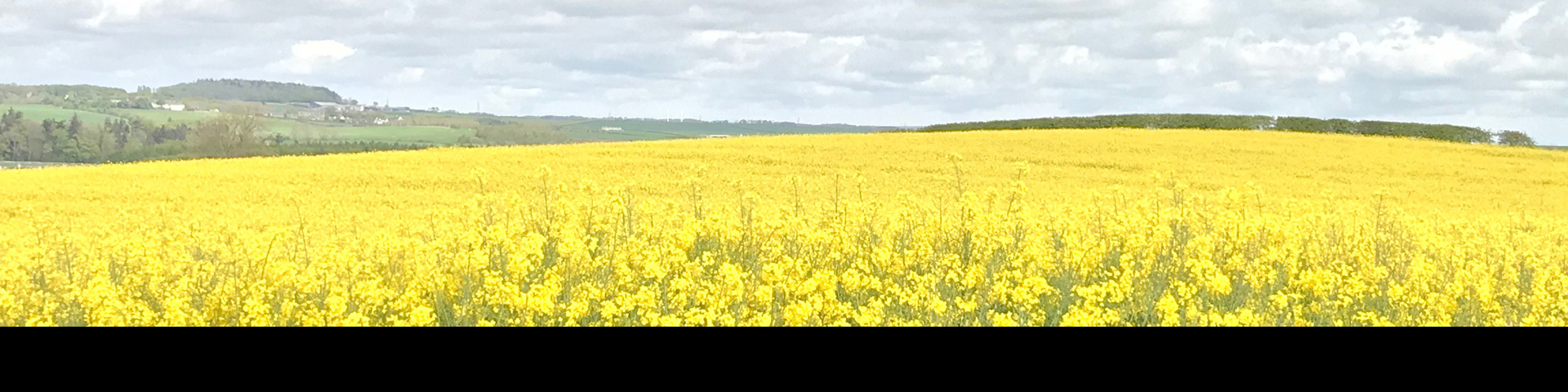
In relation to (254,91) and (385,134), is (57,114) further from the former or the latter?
(254,91)

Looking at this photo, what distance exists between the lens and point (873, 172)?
1149 inches

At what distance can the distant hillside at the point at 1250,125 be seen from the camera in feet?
158

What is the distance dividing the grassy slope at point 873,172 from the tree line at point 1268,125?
5132mm

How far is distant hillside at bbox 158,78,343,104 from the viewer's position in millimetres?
149875

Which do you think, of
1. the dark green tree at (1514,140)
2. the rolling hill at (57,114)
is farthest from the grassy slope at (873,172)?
the rolling hill at (57,114)

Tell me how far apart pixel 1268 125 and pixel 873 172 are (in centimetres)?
2994

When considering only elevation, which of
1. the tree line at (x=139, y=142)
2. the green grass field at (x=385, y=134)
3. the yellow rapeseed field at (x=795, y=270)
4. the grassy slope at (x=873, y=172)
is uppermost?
the yellow rapeseed field at (x=795, y=270)

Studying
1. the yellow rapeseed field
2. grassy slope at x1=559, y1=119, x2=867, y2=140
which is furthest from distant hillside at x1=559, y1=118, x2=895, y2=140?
the yellow rapeseed field

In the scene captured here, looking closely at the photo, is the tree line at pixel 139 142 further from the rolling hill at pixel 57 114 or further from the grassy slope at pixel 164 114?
the rolling hill at pixel 57 114

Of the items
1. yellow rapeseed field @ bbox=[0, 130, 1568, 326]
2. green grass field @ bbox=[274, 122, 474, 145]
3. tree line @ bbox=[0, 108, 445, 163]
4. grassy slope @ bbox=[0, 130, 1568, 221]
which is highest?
yellow rapeseed field @ bbox=[0, 130, 1568, 326]

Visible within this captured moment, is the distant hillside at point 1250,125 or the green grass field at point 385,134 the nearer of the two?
the distant hillside at point 1250,125

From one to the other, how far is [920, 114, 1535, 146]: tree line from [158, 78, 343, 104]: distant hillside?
4236 inches

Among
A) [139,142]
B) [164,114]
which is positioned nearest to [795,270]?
[139,142]

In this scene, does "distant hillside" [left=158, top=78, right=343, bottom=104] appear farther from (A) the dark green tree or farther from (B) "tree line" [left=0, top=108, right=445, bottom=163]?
(A) the dark green tree
